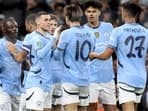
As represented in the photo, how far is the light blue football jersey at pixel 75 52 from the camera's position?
39.5ft

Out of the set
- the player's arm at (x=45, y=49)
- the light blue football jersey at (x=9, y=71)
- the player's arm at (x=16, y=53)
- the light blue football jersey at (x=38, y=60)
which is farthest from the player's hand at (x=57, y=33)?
the light blue football jersey at (x=9, y=71)

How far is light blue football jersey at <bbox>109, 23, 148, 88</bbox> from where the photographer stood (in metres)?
11.6

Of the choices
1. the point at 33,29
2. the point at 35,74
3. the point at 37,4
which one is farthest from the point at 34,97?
the point at 37,4

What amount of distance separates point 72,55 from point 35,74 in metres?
0.62

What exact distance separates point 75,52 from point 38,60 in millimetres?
566

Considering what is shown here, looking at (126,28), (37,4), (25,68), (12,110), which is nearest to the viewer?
(126,28)

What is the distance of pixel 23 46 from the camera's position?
12.1 meters

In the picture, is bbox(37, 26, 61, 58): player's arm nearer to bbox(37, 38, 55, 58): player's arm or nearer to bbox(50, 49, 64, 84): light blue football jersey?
bbox(37, 38, 55, 58): player's arm

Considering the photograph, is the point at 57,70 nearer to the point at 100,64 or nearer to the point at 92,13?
the point at 100,64

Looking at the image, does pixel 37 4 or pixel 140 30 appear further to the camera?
pixel 37 4

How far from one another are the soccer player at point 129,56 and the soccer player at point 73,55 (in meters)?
0.50

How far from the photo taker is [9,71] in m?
12.4

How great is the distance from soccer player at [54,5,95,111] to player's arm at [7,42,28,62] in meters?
0.52

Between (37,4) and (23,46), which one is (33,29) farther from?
(37,4)
